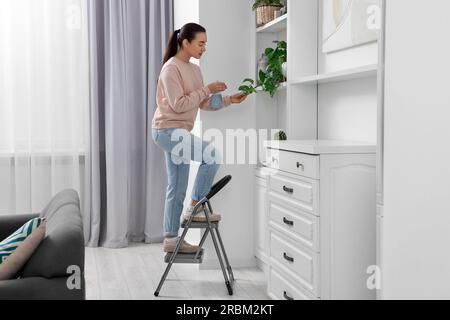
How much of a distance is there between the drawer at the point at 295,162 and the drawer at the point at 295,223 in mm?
191

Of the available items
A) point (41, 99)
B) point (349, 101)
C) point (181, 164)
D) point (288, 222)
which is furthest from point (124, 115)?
point (288, 222)

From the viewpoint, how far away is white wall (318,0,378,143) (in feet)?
10.3

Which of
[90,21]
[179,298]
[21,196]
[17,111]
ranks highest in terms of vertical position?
[90,21]

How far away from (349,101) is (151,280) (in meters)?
1.70

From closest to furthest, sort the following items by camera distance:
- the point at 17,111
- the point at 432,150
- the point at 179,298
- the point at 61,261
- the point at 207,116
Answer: the point at 61,261 < the point at 432,150 < the point at 179,298 < the point at 207,116 < the point at 17,111

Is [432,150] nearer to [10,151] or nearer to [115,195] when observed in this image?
[115,195]

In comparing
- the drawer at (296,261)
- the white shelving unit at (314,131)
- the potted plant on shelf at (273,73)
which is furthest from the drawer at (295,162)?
the potted plant on shelf at (273,73)

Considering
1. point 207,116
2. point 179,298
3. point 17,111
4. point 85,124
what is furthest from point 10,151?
point 179,298

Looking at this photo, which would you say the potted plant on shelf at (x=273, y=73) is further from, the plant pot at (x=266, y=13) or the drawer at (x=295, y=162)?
the drawer at (x=295, y=162)

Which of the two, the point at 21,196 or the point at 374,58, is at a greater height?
the point at 374,58

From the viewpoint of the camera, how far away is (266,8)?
13.2 ft
